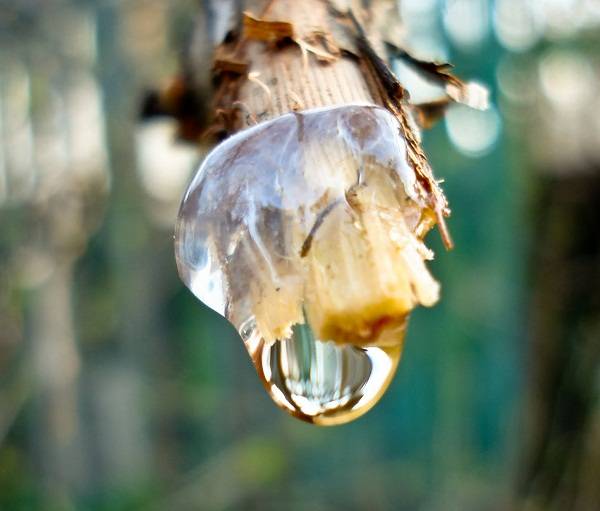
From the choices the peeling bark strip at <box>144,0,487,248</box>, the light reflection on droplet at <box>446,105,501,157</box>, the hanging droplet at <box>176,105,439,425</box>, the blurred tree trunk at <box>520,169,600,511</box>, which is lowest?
the blurred tree trunk at <box>520,169,600,511</box>

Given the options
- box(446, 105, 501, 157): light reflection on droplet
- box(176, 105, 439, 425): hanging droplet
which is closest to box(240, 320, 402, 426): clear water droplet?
box(176, 105, 439, 425): hanging droplet

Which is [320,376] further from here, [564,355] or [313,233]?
[564,355]

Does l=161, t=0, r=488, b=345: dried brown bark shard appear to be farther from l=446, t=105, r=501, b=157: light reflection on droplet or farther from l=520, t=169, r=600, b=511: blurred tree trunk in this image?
l=520, t=169, r=600, b=511: blurred tree trunk

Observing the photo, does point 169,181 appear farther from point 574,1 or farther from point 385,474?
point 574,1

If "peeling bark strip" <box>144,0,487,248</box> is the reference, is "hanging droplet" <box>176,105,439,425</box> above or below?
below

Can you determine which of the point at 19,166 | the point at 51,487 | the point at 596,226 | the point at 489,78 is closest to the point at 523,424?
the point at 596,226
